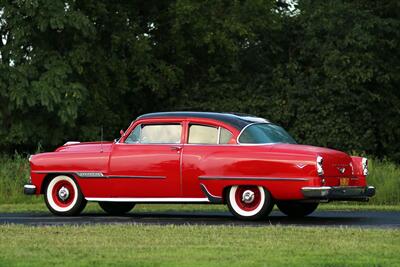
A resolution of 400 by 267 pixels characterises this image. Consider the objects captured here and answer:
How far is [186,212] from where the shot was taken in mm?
19641

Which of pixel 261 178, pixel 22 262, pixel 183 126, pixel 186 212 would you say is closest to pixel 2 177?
pixel 186 212

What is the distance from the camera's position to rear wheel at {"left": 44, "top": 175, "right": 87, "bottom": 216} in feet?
58.6

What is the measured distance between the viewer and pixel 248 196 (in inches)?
644

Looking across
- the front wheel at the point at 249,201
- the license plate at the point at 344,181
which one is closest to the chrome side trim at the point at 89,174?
the front wheel at the point at 249,201

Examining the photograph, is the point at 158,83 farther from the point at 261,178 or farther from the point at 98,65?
the point at 261,178

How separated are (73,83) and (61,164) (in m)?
18.3

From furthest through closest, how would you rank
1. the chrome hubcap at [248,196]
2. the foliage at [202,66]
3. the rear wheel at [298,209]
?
the foliage at [202,66] → the rear wheel at [298,209] → the chrome hubcap at [248,196]

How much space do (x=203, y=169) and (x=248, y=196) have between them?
80cm

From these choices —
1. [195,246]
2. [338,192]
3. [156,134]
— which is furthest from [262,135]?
[195,246]

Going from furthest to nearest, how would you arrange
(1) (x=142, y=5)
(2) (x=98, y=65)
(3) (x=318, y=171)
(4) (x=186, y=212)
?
(1) (x=142, y=5), (2) (x=98, y=65), (4) (x=186, y=212), (3) (x=318, y=171)

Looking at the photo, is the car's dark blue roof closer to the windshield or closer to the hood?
the windshield

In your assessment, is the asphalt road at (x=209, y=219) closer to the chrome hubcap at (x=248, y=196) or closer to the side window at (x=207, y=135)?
the chrome hubcap at (x=248, y=196)

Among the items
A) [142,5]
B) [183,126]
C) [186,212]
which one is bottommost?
[186,212]

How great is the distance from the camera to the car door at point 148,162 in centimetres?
1694
